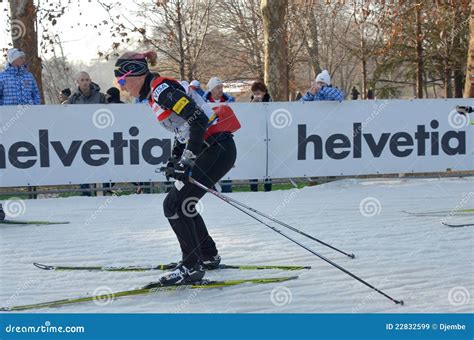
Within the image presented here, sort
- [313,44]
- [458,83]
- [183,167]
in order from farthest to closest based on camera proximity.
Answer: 1. [313,44]
2. [458,83]
3. [183,167]

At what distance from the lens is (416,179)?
44.8 feet

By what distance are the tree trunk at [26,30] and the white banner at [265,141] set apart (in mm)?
5664

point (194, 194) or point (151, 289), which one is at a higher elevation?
point (194, 194)

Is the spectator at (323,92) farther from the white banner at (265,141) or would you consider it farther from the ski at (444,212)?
the ski at (444,212)

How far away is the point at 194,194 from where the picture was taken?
20.4 feet

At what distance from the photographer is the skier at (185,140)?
589cm

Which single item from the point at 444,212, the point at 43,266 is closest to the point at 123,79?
the point at 43,266

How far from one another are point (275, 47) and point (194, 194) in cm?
1156

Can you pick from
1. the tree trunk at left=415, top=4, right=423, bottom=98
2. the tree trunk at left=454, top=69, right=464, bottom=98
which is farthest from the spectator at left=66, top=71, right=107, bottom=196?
the tree trunk at left=454, top=69, right=464, bottom=98

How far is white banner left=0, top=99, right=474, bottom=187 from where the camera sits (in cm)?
1191

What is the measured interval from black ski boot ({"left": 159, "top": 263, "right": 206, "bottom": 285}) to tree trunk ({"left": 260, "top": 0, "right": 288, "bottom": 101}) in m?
11.3

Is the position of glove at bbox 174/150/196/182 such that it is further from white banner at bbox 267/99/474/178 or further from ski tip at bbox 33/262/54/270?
white banner at bbox 267/99/474/178

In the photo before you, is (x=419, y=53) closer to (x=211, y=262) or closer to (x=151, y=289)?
(x=211, y=262)
